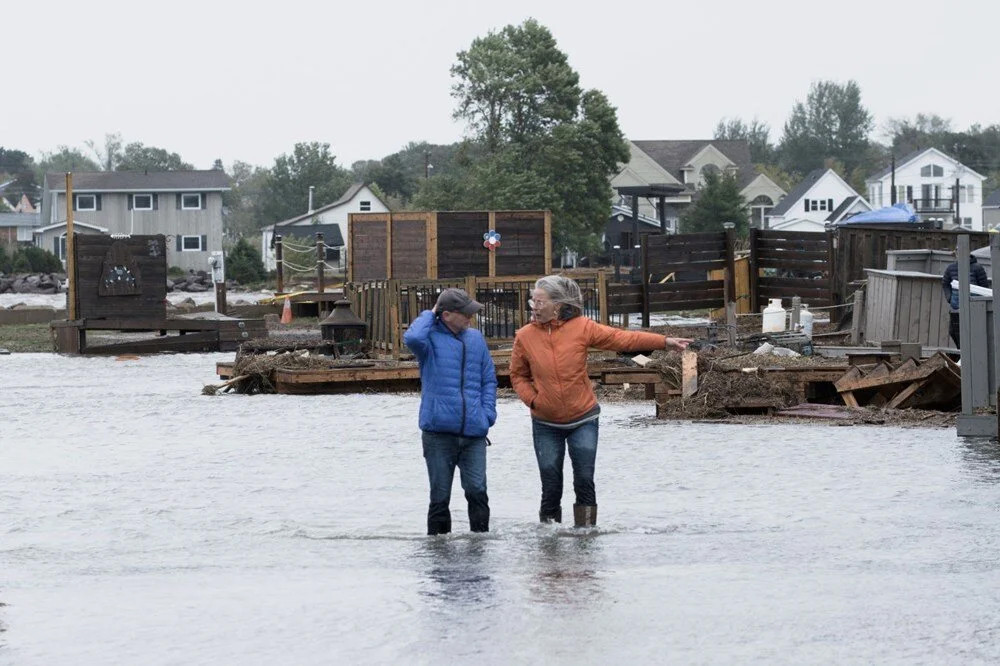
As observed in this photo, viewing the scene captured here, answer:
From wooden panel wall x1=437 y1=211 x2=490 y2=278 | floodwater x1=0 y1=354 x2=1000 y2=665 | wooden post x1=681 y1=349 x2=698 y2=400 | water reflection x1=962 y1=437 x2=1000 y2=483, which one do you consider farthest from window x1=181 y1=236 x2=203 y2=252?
water reflection x1=962 y1=437 x2=1000 y2=483

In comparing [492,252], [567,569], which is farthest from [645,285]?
[567,569]

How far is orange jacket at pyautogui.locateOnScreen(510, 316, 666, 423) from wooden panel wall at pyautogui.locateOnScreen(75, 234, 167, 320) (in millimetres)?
23931

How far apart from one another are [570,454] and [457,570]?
1.39 metres

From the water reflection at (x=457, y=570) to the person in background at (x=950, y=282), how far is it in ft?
35.4

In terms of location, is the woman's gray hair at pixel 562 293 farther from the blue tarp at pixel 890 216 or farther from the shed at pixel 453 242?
the blue tarp at pixel 890 216

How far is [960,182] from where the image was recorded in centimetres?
12975

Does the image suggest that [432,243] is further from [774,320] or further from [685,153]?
[685,153]

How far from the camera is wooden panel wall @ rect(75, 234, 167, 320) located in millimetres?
32750

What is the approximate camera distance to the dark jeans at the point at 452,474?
10.0 meters

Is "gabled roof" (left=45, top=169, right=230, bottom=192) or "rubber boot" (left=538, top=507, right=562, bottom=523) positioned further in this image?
"gabled roof" (left=45, top=169, right=230, bottom=192)

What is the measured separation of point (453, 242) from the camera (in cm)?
3381

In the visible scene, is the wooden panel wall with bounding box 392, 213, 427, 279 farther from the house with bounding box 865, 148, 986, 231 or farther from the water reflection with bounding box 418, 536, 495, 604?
the house with bounding box 865, 148, 986, 231

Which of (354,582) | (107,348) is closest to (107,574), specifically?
(354,582)

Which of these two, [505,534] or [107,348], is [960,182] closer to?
[107,348]
